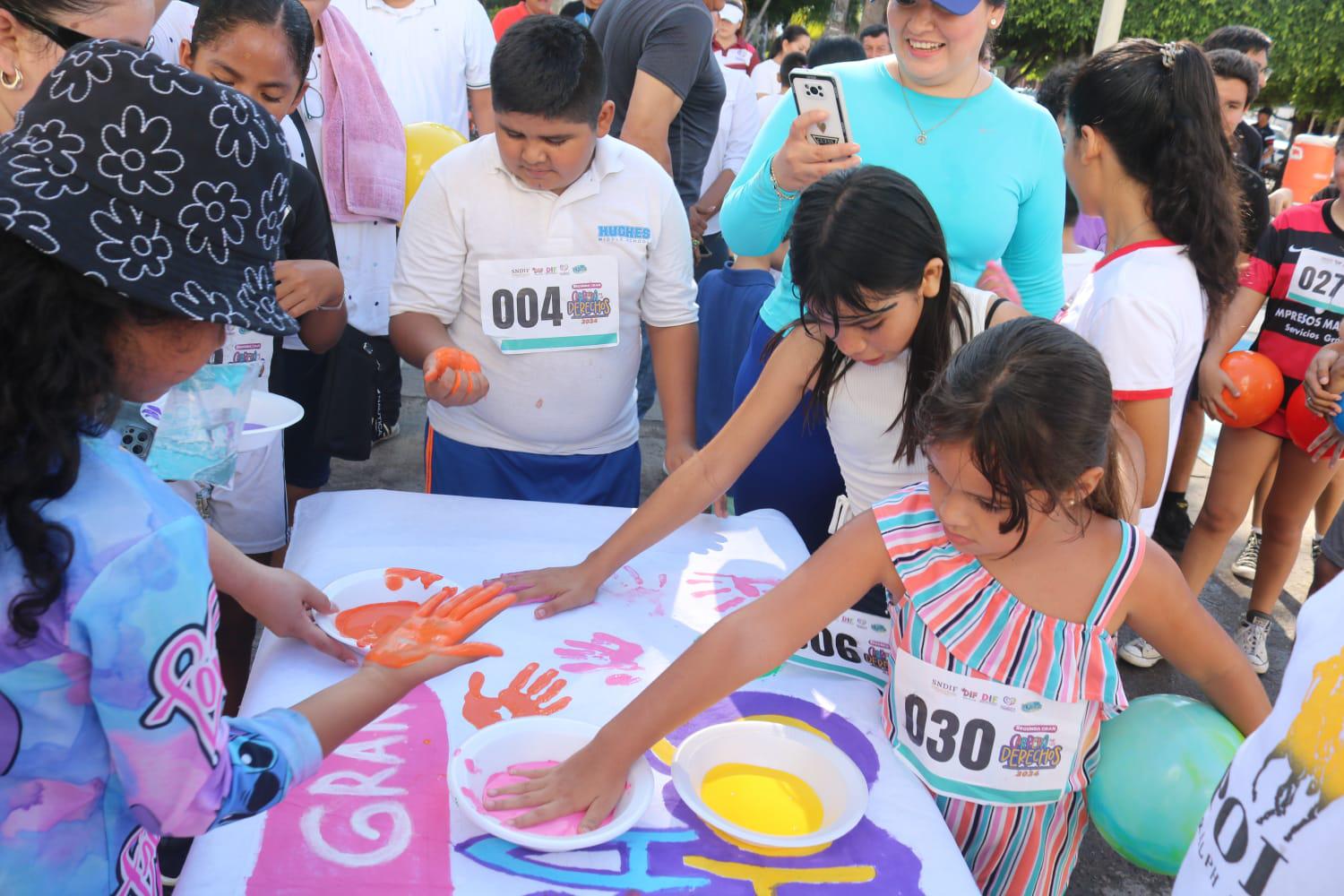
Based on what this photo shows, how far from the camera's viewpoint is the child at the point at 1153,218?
1905 mm

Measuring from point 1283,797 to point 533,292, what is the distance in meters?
1.71

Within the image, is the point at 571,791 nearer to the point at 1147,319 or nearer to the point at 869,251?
the point at 869,251

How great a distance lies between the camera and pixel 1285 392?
3.12m

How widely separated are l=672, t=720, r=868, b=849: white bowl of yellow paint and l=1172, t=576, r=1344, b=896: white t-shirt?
46cm

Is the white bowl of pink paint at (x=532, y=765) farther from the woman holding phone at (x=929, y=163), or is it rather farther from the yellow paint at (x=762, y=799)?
the woman holding phone at (x=929, y=163)

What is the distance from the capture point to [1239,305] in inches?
126

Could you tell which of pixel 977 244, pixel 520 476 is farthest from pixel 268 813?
pixel 977 244

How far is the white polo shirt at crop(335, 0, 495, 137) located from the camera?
11.5 feet

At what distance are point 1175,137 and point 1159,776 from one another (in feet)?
4.16

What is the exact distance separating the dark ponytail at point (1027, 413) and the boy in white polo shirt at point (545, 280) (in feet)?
3.43

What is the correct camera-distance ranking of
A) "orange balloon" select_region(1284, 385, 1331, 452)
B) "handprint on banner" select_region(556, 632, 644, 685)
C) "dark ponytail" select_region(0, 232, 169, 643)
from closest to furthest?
"dark ponytail" select_region(0, 232, 169, 643)
"handprint on banner" select_region(556, 632, 644, 685)
"orange balloon" select_region(1284, 385, 1331, 452)

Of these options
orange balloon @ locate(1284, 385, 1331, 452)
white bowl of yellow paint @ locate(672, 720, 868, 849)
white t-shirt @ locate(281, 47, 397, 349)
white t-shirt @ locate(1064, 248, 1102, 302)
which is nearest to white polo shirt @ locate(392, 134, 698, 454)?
white t-shirt @ locate(281, 47, 397, 349)

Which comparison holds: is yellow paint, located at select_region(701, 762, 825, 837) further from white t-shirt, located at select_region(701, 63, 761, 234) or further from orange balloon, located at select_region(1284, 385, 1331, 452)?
white t-shirt, located at select_region(701, 63, 761, 234)

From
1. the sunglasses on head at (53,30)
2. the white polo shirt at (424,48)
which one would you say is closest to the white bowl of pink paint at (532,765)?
the sunglasses on head at (53,30)
